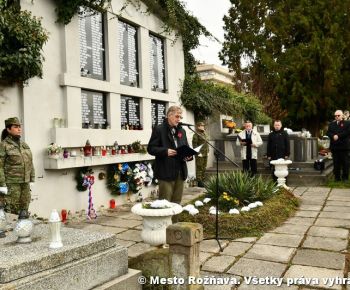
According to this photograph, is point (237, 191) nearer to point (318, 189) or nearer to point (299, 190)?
point (299, 190)

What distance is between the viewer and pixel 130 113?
8.86 m

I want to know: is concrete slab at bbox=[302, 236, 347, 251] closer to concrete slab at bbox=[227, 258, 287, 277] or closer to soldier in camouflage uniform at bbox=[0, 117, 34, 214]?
concrete slab at bbox=[227, 258, 287, 277]

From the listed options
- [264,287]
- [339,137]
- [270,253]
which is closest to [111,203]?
[270,253]

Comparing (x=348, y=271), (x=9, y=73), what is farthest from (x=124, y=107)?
(x=348, y=271)

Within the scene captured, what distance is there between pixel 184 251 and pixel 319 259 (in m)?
2.03

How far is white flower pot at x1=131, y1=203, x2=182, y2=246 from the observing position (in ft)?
14.2

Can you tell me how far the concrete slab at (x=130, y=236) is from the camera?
18.2 ft

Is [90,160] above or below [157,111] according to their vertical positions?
below

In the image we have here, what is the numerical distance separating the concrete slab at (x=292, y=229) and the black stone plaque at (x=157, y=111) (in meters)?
4.86

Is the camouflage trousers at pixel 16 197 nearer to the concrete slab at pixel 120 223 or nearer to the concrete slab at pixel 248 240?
the concrete slab at pixel 120 223

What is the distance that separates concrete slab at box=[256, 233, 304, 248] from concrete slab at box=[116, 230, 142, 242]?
1789 millimetres

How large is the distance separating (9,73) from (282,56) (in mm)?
18413

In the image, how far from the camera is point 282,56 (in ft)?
70.2

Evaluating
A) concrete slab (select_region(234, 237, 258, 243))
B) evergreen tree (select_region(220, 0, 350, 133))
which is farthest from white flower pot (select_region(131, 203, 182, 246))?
evergreen tree (select_region(220, 0, 350, 133))
